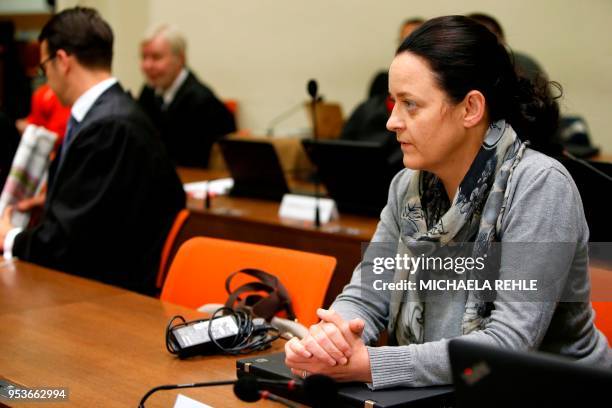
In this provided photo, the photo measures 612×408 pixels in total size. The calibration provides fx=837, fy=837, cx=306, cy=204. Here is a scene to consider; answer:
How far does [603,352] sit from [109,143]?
184cm

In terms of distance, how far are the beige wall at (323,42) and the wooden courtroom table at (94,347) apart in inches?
140

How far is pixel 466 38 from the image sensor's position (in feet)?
5.31

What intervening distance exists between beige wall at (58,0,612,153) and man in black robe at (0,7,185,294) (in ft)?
9.42

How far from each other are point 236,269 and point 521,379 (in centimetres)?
145

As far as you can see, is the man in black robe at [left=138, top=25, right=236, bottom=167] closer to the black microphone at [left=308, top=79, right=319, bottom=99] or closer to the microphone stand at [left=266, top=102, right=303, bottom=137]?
the microphone stand at [left=266, top=102, right=303, bottom=137]

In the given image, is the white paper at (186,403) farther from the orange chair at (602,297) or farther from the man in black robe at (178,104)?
the man in black robe at (178,104)

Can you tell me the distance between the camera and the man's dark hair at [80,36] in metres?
3.08

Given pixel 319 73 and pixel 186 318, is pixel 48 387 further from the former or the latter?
pixel 319 73

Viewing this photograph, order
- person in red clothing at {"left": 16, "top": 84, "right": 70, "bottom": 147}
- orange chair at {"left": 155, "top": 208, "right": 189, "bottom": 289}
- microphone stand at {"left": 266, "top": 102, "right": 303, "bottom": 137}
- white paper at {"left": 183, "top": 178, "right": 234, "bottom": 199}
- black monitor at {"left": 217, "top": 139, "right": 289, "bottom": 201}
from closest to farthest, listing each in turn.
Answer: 1. orange chair at {"left": 155, "top": 208, "right": 189, "bottom": 289}
2. black monitor at {"left": 217, "top": 139, "right": 289, "bottom": 201}
3. white paper at {"left": 183, "top": 178, "right": 234, "bottom": 199}
4. person in red clothing at {"left": 16, "top": 84, "right": 70, "bottom": 147}
5. microphone stand at {"left": 266, "top": 102, "right": 303, "bottom": 137}

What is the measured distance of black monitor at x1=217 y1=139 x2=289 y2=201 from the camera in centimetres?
368

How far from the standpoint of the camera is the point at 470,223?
165cm

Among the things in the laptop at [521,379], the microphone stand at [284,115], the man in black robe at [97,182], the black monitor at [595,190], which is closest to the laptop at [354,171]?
the man in black robe at [97,182]

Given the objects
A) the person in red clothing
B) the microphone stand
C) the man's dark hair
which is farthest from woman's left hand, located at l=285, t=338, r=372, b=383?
the microphone stand

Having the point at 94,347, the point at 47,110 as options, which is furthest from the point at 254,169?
the point at 94,347
